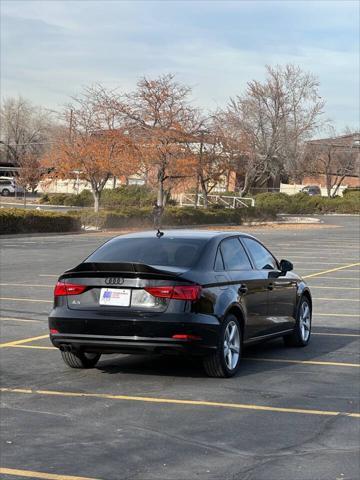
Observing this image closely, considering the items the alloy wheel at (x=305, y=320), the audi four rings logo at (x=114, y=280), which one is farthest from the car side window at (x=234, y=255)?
the alloy wheel at (x=305, y=320)

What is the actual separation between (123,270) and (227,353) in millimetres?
1369

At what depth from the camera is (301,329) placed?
34.6 feet

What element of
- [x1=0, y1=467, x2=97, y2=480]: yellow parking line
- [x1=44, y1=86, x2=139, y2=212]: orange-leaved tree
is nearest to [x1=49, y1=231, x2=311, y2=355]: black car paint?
[x1=0, y1=467, x2=97, y2=480]: yellow parking line

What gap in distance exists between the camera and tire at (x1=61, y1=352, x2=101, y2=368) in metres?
8.87

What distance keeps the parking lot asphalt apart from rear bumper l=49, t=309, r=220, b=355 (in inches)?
15.0

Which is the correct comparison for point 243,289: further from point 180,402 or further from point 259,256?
point 180,402

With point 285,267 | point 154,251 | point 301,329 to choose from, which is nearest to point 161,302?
point 154,251

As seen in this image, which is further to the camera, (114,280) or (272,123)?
(272,123)

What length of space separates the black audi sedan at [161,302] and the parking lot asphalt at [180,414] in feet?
1.19

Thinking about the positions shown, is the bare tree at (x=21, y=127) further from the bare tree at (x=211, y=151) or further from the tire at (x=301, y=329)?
the tire at (x=301, y=329)

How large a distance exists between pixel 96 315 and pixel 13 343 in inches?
105

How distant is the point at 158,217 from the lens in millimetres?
44844

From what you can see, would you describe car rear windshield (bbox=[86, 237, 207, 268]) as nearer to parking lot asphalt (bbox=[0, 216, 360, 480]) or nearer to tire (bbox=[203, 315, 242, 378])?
tire (bbox=[203, 315, 242, 378])

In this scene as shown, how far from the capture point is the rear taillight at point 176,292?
8.01 m
